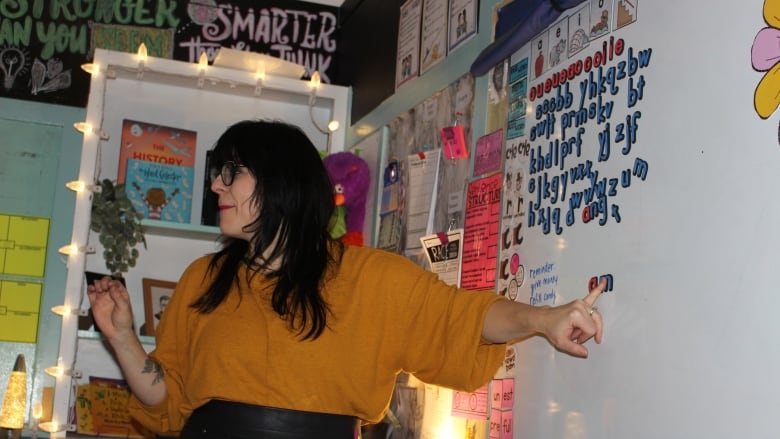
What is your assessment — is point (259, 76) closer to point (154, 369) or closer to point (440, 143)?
point (440, 143)

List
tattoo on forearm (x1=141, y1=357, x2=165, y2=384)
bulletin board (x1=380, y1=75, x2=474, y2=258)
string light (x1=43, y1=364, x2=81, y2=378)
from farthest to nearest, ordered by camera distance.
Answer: string light (x1=43, y1=364, x2=81, y2=378)
bulletin board (x1=380, y1=75, x2=474, y2=258)
tattoo on forearm (x1=141, y1=357, x2=165, y2=384)

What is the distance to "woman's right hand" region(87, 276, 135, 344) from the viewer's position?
5.53ft

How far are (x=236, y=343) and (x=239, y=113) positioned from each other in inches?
67.6

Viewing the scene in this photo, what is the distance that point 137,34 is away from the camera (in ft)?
11.1

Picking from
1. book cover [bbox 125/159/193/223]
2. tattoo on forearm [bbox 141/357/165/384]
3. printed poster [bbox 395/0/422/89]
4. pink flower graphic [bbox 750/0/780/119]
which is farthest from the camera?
book cover [bbox 125/159/193/223]

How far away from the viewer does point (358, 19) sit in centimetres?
330

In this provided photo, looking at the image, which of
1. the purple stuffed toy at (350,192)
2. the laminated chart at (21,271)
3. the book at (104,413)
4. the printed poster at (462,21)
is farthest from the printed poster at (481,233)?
the laminated chart at (21,271)

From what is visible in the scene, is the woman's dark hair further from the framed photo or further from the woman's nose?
the framed photo

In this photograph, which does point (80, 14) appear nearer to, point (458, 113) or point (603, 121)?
point (458, 113)

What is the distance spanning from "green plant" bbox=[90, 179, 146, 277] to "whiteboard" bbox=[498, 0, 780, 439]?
1.61m

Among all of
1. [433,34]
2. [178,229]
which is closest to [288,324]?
[433,34]

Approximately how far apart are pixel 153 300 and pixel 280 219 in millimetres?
1452

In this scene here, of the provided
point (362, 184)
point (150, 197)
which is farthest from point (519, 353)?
point (150, 197)

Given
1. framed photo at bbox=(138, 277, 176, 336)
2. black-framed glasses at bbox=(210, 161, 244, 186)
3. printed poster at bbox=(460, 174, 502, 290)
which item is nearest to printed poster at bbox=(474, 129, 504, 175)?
printed poster at bbox=(460, 174, 502, 290)
